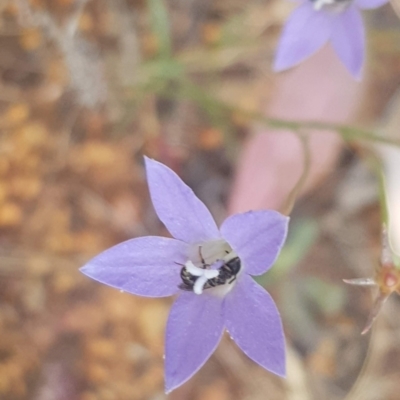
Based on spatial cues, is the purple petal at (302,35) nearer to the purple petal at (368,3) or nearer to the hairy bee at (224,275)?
the purple petal at (368,3)

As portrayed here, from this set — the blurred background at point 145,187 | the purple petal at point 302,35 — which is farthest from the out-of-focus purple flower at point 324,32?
the blurred background at point 145,187

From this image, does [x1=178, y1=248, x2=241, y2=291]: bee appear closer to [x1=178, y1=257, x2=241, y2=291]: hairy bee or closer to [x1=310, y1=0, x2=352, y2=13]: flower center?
[x1=178, y1=257, x2=241, y2=291]: hairy bee

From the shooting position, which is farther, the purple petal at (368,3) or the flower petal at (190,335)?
the purple petal at (368,3)

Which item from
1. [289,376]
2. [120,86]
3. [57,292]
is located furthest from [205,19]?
[289,376]

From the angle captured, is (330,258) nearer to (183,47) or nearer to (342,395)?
(342,395)

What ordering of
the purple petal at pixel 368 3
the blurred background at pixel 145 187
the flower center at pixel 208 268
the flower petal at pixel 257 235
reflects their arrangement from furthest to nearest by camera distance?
the blurred background at pixel 145 187
the purple petal at pixel 368 3
the flower center at pixel 208 268
the flower petal at pixel 257 235

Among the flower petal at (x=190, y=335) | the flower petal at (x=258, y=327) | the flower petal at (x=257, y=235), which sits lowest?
the flower petal at (x=190, y=335)

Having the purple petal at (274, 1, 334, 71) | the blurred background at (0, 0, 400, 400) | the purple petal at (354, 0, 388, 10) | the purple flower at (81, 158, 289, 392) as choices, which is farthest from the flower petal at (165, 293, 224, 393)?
the blurred background at (0, 0, 400, 400)
